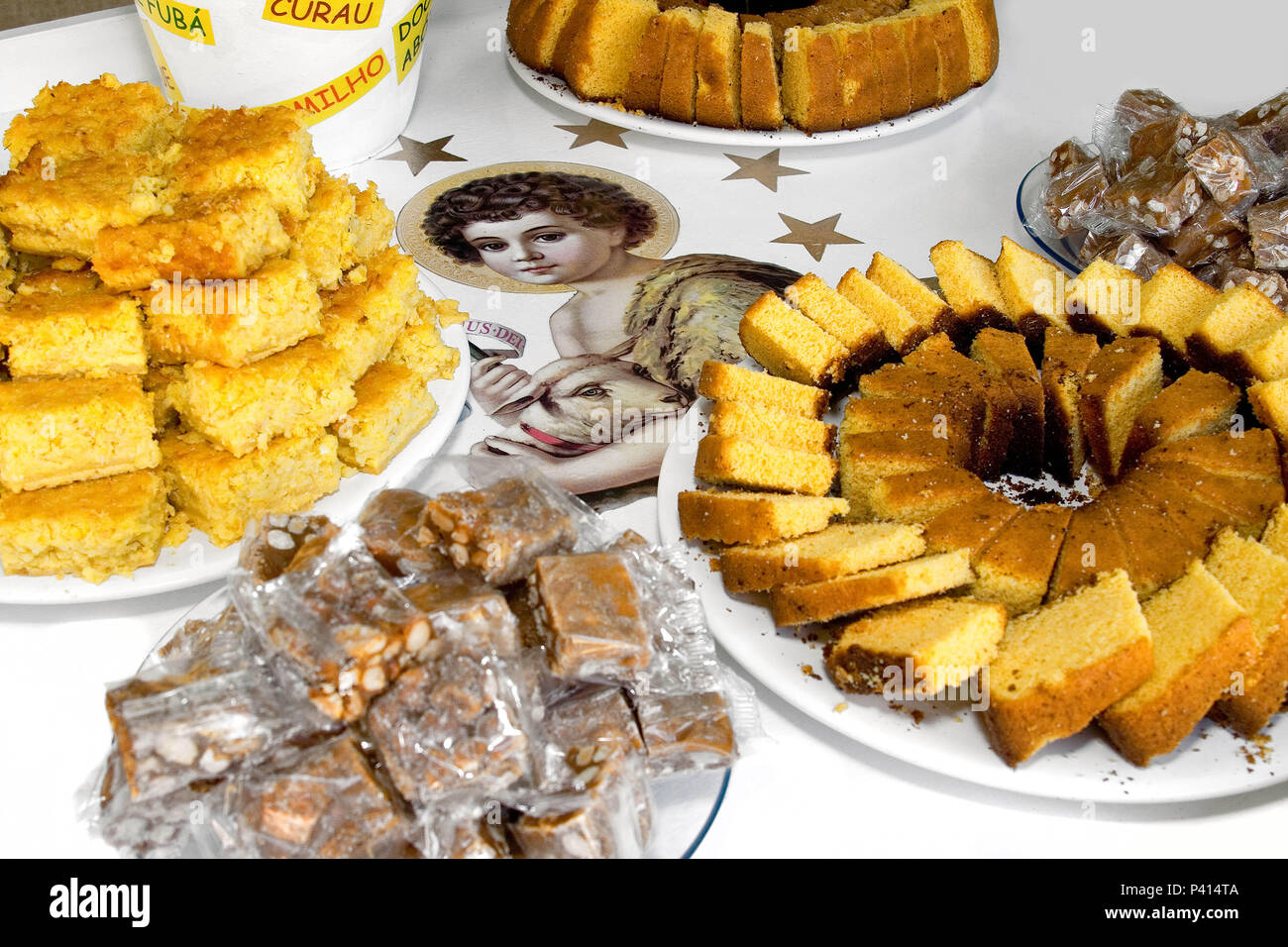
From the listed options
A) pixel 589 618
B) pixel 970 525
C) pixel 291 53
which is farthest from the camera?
pixel 291 53

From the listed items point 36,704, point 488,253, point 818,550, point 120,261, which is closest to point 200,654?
point 36,704

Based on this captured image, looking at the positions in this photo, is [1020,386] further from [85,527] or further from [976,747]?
[85,527]

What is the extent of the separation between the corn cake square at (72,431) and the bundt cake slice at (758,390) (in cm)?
82

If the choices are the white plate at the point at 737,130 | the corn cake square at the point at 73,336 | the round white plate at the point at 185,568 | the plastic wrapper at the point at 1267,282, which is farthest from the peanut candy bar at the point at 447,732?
the white plate at the point at 737,130

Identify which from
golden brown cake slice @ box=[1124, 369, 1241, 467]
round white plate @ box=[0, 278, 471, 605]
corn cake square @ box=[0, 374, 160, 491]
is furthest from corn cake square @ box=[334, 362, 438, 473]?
golden brown cake slice @ box=[1124, 369, 1241, 467]

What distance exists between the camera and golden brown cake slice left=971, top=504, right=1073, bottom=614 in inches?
56.4

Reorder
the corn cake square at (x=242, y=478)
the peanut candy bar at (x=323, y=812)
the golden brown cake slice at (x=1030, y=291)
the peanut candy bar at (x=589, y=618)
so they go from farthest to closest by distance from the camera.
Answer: the golden brown cake slice at (x=1030, y=291)
the corn cake square at (x=242, y=478)
the peanut candy bar at (x=589, y=618)
the peanut candy bar at (x=323, y=812)

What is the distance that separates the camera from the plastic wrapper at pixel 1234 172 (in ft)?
6.59

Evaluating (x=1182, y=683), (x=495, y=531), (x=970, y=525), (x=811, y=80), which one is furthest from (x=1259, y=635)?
(x=811, y=80)

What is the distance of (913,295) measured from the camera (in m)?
1.95

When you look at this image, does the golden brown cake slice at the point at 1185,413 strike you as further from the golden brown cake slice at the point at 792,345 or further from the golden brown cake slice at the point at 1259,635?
the golden brown cake slice at the point at 792,345

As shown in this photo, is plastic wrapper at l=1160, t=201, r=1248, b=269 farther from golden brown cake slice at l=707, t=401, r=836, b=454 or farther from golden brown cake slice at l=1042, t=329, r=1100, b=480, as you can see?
golden brown cake slice at l=707, t=401, r=836, b=454

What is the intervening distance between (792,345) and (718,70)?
103 cm

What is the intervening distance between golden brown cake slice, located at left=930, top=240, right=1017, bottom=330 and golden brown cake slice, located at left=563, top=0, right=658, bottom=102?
1.02 metres
